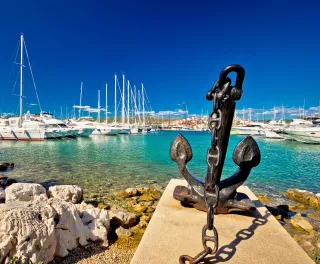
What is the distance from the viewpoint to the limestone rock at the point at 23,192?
193 inches

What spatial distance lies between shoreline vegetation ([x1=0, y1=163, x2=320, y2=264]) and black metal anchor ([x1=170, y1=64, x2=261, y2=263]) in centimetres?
171

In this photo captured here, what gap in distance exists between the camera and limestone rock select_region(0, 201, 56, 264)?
2.66 meters

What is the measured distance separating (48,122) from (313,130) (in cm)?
4812

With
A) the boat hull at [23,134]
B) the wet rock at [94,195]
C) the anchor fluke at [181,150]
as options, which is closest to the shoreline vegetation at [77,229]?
the wet rock at [94,195]

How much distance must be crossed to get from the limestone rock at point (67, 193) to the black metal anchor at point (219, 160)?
375 centimetres

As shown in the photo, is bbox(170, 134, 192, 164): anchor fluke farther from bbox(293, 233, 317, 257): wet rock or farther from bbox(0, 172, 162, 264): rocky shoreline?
bbox(293, 233, 317, 257): wet rock

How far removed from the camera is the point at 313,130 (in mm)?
32844

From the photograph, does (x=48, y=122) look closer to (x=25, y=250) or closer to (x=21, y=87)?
(x=21, y=87)

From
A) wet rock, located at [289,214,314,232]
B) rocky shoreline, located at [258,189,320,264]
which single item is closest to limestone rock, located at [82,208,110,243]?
rocky shoreline, located at [258,189,320,264]

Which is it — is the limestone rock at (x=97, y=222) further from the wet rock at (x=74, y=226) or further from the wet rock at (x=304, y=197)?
the wet rock at (x=304, y=197)

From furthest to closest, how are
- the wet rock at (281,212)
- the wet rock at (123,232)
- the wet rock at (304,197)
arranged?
the wet rock at (304,197)
the wet rock at (281,212)
the wet rock at (123,232)

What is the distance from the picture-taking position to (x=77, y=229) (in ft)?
12.4

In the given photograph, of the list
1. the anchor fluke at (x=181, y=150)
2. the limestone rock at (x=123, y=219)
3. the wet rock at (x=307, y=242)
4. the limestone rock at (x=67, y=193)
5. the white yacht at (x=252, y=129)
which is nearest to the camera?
the anchor fluke at (x=181, y=150)

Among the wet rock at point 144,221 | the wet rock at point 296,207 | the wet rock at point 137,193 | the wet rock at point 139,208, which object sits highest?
the wet rock at point 144,221
